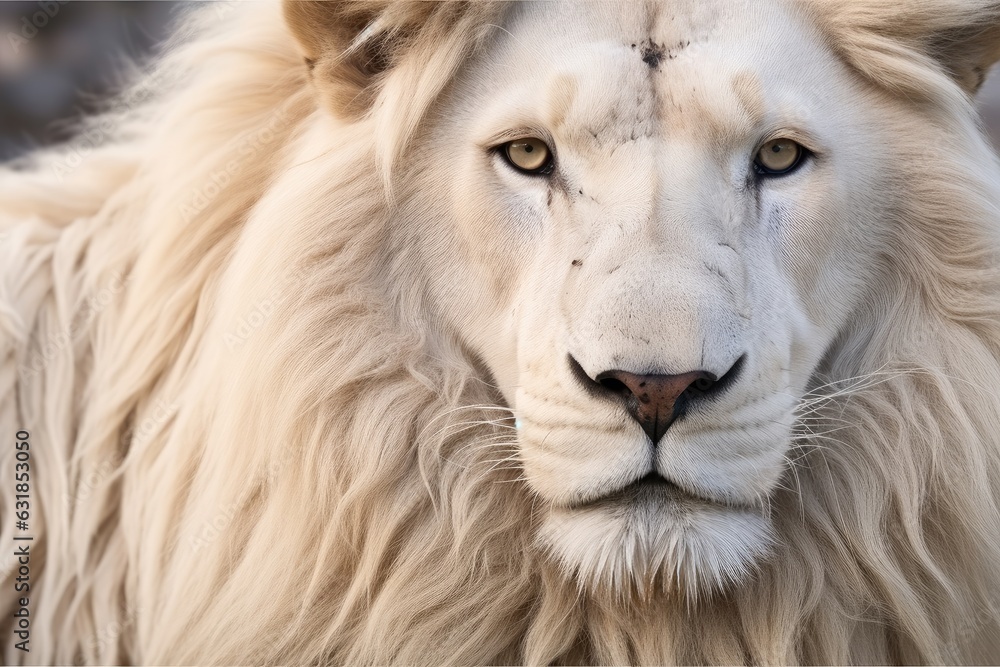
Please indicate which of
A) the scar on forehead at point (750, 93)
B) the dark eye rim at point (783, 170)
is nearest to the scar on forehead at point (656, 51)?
the scar on forehead at point (750, 93)

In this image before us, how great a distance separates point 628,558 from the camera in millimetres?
1684

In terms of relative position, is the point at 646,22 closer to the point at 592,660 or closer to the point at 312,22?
the point at 312,22

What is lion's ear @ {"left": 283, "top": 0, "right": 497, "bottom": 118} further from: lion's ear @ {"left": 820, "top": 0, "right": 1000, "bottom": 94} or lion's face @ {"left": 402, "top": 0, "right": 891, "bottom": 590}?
lion's ear @ {"left": 820, "top": 0, "right": 1000, "bottom": 94}

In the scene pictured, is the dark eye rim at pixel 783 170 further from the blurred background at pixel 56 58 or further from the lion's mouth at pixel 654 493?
the blurred background at pixel 56 58

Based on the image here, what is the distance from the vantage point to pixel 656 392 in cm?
159

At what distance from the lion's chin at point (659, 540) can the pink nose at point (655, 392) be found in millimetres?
114

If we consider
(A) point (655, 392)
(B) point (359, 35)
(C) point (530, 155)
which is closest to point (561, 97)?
(C) point (530, 155)

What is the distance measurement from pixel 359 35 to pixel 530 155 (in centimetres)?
41

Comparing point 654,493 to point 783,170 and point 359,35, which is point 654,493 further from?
point 359,35

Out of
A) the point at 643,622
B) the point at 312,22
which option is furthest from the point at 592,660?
the point at 312,22

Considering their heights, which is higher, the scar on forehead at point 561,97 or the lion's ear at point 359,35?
the lion's ear at point 359,35

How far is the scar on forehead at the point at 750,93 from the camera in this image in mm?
1861

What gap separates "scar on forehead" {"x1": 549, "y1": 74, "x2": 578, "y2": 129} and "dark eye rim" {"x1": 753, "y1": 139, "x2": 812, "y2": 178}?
35 centimetres

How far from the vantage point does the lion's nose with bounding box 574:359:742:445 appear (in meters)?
1.59
